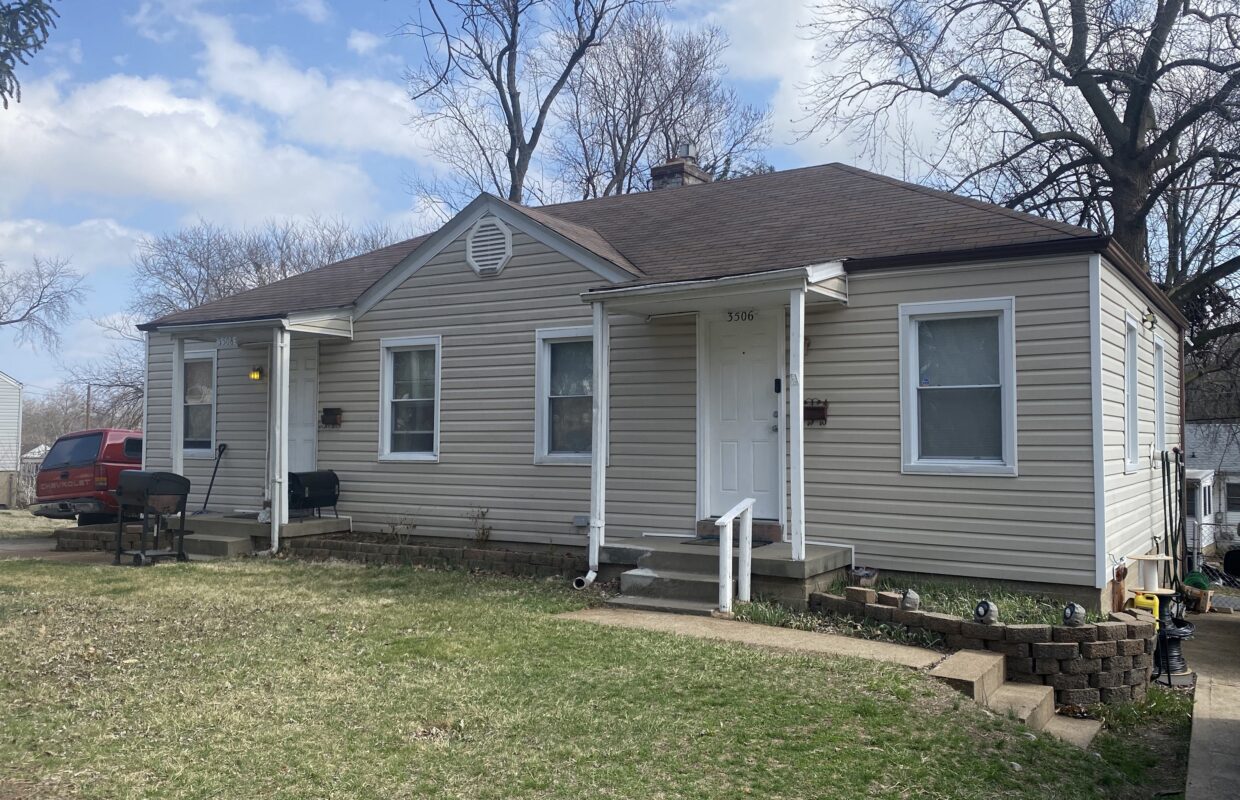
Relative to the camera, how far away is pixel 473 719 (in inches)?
206

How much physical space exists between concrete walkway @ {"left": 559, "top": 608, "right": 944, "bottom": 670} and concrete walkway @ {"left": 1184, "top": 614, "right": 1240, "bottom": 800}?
5.17ft

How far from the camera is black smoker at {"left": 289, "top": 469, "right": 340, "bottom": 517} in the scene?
38.6ft

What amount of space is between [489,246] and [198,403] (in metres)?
5.41

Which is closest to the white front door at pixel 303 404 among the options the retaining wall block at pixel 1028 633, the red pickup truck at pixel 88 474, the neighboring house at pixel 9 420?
the red pickup truck at pixel 88 474

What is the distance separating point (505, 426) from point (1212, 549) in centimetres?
1898

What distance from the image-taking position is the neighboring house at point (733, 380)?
8.34 m

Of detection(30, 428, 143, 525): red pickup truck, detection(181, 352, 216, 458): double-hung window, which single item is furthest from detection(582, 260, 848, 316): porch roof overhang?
detection(30, 428, 143, 525): red pickup truck

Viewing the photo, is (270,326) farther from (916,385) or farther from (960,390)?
(960,390)

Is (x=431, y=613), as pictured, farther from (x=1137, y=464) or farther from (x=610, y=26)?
(x=610, y=26)

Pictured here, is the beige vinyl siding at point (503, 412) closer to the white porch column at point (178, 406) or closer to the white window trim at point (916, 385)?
the white porch column at point (178, 406)

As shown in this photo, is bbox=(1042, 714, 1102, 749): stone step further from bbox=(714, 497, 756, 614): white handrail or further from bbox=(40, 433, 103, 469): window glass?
bbox=(40, 433, 103, 469): window glass

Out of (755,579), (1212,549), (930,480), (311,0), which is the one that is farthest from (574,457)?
(1212,549)

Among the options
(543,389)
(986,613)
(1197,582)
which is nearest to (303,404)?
(543,389)

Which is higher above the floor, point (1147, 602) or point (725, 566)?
point (725, 566)
